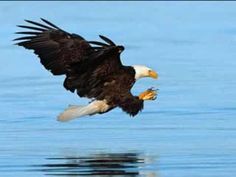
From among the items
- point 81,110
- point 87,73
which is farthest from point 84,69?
point 81,110

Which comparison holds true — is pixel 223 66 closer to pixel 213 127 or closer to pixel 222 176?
pixel 213 127

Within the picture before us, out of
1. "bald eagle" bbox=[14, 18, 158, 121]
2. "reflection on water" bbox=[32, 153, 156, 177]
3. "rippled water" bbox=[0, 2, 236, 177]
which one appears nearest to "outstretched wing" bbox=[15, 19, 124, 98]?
"bald eagle" bbox=[14, 18, 158, 121]

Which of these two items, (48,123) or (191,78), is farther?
(191,78)

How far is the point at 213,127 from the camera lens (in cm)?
1134

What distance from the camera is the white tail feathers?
35.4ft

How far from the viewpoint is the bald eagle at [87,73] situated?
11.0 metres

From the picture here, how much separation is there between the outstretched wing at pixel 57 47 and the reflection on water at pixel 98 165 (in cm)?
135

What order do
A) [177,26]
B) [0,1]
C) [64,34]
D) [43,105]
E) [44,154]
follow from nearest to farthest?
[44,154] < [64,34] < [43,105] < [177,26] < [0,1]

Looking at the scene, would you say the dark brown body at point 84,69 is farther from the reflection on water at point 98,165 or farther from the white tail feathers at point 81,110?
the reflection on water at point 98,165

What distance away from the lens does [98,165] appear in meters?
9.61

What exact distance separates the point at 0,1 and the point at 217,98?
1173 cm

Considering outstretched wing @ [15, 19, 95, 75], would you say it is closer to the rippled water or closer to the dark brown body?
the dark brown body

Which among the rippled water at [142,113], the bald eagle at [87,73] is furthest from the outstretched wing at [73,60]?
the rippled water at [142,113]

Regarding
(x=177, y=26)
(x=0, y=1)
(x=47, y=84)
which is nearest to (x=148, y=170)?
(x=47, y=84)
